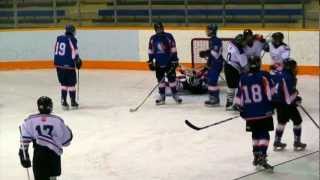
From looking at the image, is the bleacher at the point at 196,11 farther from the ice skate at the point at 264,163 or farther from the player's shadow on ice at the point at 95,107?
the ice skate at the point at 264,163

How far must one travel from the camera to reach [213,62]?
798cm

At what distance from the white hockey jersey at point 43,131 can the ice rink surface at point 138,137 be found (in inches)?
40.5

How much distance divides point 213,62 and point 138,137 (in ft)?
5.68

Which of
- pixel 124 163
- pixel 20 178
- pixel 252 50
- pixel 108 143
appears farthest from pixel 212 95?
pixel 20 178

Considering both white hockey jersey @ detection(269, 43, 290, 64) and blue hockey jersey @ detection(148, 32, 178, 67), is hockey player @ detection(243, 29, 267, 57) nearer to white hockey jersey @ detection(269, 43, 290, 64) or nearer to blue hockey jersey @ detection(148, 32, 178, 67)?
white hockey jersey @ detection(269, 43, 290, 64)

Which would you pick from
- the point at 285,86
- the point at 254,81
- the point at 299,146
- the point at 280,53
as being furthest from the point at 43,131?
the point at 280,53

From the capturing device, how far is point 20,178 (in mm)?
5359

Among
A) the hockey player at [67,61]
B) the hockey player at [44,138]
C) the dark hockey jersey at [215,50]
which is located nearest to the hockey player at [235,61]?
the dark hockey jersey at [215,50]

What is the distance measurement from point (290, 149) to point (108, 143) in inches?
62.4

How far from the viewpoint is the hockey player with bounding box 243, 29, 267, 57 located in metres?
7.40

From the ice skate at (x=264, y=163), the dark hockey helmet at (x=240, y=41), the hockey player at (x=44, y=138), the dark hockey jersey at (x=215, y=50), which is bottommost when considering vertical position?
the ice skate at (x=264, y=163)

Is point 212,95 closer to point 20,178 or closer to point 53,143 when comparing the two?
point 20,178

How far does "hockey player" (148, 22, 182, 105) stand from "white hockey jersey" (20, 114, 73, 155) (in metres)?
3.74

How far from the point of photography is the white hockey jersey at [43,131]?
14.2 feet
